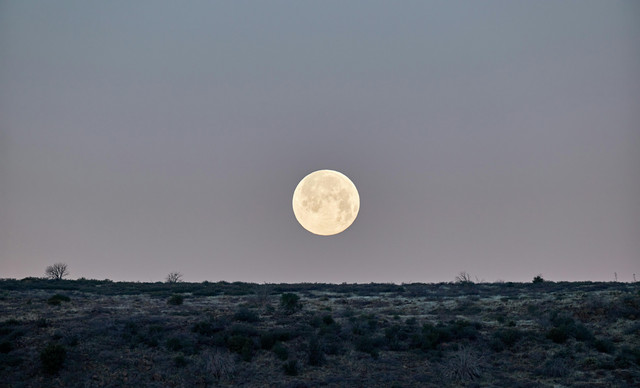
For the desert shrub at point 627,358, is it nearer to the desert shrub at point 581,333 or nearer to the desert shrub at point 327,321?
the desert shrub at point 581,333

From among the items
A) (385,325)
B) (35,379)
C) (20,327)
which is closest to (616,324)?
(385,325)

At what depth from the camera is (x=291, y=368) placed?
101 feet

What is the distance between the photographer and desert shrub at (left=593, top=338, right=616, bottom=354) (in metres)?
33.1

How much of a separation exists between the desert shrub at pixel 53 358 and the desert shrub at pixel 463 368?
64.0ft

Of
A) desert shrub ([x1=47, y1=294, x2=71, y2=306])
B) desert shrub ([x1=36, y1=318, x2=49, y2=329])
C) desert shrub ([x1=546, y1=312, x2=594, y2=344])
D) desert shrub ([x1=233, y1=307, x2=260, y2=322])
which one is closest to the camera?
desert shrub ([x1=546, y1=312, x2=594, y2=344])

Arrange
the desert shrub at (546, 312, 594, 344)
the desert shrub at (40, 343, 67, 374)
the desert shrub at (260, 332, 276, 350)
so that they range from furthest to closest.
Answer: the desert shrub at (546, 312, 594, 344) < the desert shrub at (260, 332, 276, 350) < the desert shrub at (40, 343, 67, 374)

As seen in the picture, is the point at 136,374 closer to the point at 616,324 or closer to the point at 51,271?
the point at 616,324

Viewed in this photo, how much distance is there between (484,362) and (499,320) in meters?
8.78

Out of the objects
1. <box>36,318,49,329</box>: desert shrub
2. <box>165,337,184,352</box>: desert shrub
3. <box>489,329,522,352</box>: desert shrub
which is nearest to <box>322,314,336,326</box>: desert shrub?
<box>165,337,184,352</box>: desert shrub

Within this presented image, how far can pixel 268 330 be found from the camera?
37.1 meters

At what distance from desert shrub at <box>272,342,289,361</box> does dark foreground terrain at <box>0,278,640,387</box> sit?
6 centimetres

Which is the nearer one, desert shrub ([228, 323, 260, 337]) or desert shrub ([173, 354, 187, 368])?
desert shrub ([173, 354, 187, 368])

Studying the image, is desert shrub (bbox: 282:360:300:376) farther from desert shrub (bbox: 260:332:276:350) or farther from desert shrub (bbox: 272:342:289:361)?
desert shrub (bbox: 260:332:276:350)

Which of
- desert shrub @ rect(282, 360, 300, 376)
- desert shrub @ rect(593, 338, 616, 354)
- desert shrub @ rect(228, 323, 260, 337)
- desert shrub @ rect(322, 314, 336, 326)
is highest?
desert shrub @ rect(322, 314, 336, 326)
